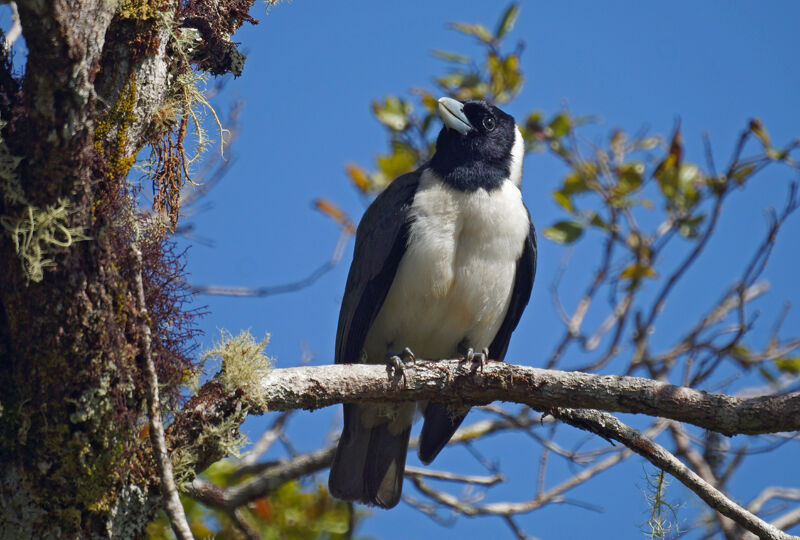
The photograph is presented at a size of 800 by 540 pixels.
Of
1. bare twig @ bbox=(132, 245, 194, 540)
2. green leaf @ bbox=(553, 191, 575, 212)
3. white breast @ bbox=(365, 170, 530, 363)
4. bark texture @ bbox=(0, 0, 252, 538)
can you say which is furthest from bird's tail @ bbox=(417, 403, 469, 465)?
bare twig @ bbox=(132, 245, 194, 540)

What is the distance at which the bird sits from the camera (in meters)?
4.55

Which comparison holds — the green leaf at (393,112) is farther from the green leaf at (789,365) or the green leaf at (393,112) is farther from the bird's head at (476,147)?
the green leaf at (789,365)

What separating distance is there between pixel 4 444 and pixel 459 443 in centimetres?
348

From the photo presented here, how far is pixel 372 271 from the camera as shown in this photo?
182 inches

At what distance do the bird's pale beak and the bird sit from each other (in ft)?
0.09

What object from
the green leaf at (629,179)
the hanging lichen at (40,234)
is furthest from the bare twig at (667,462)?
the green leaf at (629,179)

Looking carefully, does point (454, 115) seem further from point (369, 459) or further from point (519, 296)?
point (369, 459)

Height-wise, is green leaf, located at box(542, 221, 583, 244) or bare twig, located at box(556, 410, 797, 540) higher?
green leaf, located at box(542, 221, 583, 244)

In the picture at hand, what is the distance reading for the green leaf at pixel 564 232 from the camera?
5.92 meters

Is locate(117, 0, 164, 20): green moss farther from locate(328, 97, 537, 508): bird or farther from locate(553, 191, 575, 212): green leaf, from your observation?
locate(553, 191, 575, 212): green leaf

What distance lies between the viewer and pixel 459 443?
5.78m

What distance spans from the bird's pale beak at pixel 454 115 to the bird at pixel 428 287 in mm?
28

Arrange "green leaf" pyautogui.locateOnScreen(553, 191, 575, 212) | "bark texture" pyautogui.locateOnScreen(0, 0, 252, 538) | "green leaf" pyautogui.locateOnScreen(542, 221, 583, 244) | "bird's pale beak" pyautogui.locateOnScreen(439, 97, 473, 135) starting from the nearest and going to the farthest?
"bark texture" pyautogui.locateOnScreen(0, 0, 252, 538) → "bird's pale beak" pyautogui.locateOnScreen(439, 97, 473, 135) → "green leaf" pyautogui.locateOnScreen(542, 221, 583, 244) → "green leaf" pyautogui.locateOnScreen(553, 191, 575, 212)

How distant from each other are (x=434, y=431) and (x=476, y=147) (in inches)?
62.6
